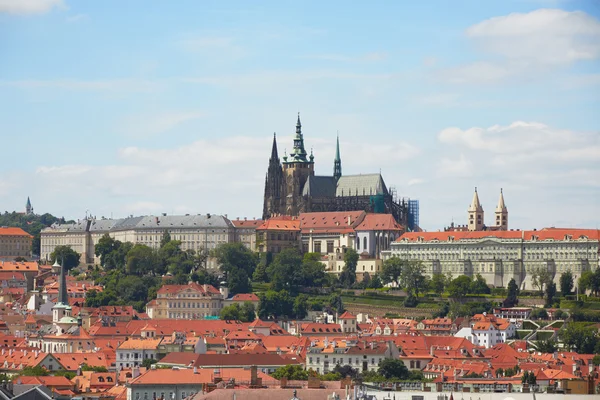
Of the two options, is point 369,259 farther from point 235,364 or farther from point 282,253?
point 235,364

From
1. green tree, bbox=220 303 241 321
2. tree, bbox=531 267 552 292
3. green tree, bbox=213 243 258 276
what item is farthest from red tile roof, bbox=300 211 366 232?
green tree, bbox=220 303 241 321

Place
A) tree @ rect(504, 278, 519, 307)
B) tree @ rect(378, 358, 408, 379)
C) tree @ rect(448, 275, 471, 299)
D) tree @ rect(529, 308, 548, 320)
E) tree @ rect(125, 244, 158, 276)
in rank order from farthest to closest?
tree @ rect(125, 244, 158, 276) < tree @ rect(448, 275, 471, 299) < tree @ rect(504, 278, 519, 307) < tree @ rect(529, 308, 548, 320) < tree @ rect(378, 358, 408, 379)

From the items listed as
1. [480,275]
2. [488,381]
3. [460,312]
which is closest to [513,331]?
[460,312]

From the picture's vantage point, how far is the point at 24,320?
14188cm

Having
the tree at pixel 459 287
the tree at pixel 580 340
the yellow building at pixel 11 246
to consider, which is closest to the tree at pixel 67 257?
the yellow building at pixel 11 246

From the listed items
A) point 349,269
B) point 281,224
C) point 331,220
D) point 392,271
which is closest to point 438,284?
point 392,271

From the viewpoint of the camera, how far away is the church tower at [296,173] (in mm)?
186250

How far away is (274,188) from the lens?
18675 centimetres

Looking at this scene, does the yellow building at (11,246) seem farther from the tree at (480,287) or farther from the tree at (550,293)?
the tree at (550,293)

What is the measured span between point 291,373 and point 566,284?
59835 millimetres

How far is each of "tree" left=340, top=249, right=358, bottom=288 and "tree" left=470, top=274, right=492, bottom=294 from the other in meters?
12.7

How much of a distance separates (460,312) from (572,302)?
843cm

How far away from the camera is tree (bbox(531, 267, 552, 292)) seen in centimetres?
14650

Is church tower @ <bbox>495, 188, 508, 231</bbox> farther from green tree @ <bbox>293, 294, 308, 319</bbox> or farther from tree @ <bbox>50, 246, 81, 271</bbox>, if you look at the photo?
tree @ <bbox>50, 246, 81, 271</bbox>
